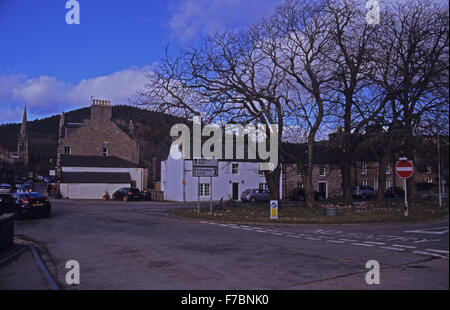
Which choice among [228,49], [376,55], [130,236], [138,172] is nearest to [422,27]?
[376,55]

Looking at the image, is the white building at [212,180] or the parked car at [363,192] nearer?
the white building at [212,180]

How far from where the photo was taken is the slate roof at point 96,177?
162 feet

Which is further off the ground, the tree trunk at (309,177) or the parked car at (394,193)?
the tree trunk at (309,177)

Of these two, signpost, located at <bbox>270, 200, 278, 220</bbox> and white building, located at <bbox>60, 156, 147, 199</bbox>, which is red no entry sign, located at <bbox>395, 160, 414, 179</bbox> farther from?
white building, located at <bbox>60, 156, 147, 199</bbox>

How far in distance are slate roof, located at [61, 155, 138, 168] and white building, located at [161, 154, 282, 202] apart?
26.8ft

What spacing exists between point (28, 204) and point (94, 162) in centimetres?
3374

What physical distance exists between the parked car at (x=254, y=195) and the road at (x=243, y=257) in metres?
28.7

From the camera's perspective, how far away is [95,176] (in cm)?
5112

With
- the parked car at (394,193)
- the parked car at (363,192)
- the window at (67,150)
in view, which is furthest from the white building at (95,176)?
the parked car at (394,193)

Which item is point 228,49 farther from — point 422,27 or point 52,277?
point 52,277

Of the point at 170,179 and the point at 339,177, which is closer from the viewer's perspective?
the point at 170,179

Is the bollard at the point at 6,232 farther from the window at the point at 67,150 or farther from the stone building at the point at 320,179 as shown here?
the window at the point at 67,150
